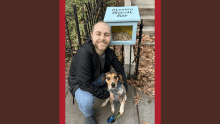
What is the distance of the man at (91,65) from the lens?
245 cm

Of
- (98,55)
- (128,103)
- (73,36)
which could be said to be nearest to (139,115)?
(128,103)

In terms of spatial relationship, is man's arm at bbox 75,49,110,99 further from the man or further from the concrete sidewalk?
the concrete sidewalk

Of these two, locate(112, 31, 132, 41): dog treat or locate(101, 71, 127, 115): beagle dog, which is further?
locate(112, 31, 132, 41): dog treat

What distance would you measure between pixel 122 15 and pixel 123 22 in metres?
0.20

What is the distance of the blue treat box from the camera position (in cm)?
256

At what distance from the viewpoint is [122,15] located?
2.71 m

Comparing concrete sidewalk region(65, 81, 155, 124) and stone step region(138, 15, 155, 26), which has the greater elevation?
stone step region(138, 15, 155, 26)

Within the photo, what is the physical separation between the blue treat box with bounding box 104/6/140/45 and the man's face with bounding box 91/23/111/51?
23 cm
